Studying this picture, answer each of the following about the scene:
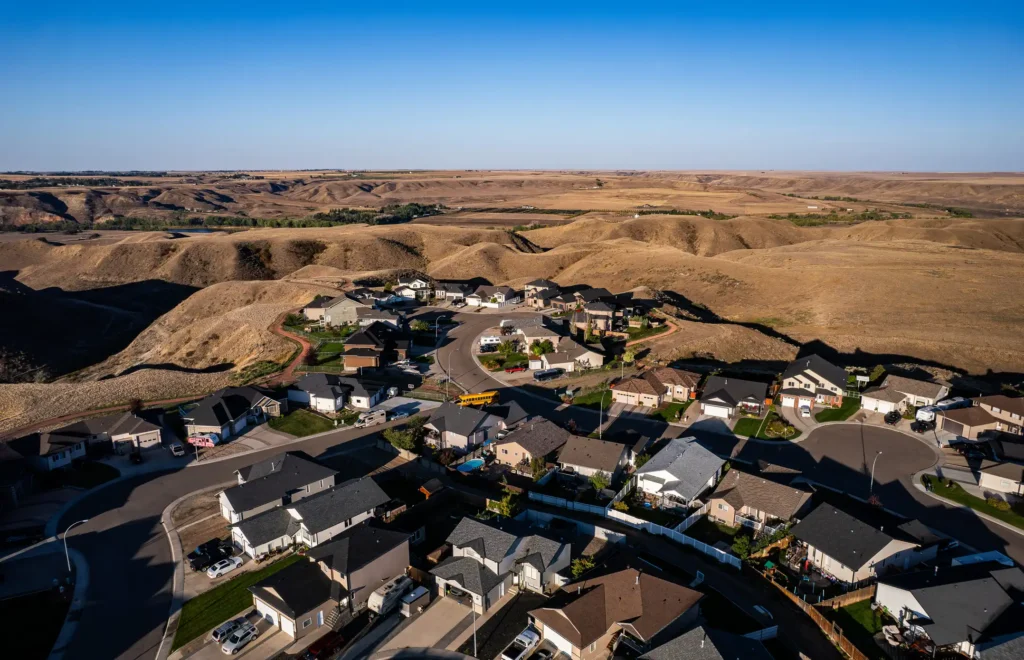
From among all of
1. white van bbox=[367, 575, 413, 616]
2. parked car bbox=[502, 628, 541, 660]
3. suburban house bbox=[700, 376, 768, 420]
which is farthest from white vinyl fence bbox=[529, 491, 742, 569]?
suburban house bbox=[700, 376, 768, 420]

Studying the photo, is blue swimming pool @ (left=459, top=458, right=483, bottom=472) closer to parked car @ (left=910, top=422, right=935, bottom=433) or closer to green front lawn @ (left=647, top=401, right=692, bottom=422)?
green front lawn @ (left=647, top=401, right=692, bottom=422)

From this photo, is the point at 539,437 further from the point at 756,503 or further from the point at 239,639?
the point at 239,639

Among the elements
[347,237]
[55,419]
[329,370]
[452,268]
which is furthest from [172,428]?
[347,237]

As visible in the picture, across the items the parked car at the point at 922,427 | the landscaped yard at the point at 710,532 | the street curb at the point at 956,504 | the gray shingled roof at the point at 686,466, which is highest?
the gray shingled roof at the point at 686,466

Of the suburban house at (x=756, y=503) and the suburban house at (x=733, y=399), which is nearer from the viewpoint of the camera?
the suburban house at (x=756, y=503)

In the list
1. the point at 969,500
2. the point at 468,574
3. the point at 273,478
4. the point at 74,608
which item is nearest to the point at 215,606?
the point at 74,608

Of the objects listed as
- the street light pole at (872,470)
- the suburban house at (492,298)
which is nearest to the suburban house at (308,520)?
the street light pole at (872,470)

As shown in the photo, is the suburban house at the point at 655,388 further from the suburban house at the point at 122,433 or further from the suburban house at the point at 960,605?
the suburban house at the point at 122,433
